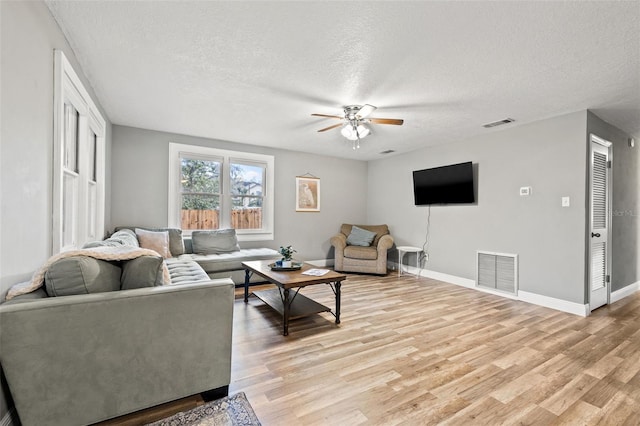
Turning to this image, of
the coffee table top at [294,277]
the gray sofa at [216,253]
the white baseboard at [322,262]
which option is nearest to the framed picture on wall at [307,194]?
the white baseboard at [322,262]

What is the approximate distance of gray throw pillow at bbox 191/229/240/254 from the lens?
178 inches

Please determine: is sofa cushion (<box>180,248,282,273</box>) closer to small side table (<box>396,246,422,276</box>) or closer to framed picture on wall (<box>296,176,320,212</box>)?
framed picture on wall (<box>296,176,320,212</box>)

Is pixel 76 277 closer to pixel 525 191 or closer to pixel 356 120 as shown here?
pixel 356 120

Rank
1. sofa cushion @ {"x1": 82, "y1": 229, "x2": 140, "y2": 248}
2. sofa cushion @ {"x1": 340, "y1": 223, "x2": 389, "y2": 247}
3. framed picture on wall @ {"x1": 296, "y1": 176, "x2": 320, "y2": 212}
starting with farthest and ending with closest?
framed picture on wall @ {"x1": 296, "y1": 176, "x2": 320, "y2": 212}
sofa cushion @ {"x1": 340, "y1": 223, "x2": 389, "y2": 247}
sofa cushion @ {"x1": 82, "y1": 229, "x2": 140, "y2": 248}

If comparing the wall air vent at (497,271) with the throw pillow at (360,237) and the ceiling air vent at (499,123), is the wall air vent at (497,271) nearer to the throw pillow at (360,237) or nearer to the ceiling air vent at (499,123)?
the ceiling air vent at (499,123)

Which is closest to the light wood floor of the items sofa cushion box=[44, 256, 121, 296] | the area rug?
the area rug

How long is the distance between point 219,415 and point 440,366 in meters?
1.57

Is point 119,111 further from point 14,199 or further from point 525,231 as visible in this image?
point 525,231

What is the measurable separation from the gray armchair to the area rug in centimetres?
380

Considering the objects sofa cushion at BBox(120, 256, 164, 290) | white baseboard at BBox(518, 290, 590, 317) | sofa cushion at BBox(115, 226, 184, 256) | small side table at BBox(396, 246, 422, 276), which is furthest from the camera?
small side table at BBox(396, 246, 422, 276)

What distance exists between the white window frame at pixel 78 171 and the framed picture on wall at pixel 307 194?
3.19 meters

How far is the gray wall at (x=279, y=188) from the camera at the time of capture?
4309 millimetres

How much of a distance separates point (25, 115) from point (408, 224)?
5311mm

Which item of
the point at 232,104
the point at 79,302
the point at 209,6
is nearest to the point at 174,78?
the point at 232,104
